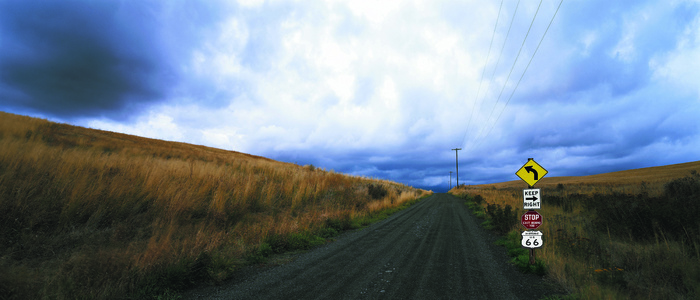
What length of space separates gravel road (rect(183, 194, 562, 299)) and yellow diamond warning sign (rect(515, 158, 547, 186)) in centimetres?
219

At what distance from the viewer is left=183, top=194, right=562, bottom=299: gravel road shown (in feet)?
14.6

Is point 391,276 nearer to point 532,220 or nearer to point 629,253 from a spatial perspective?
point 532,220

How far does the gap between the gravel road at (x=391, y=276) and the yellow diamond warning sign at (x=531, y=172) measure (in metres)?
2.19

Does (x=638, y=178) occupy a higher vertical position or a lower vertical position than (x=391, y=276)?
higher

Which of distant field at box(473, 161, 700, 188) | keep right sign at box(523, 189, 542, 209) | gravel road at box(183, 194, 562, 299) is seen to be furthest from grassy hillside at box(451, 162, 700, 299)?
distant field at box(473, 161, 700, 188)

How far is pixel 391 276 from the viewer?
5.29 metres

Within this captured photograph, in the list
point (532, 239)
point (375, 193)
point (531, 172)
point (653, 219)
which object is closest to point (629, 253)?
point (532, 239)

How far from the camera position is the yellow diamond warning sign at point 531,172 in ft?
19.6

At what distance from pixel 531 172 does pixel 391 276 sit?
4.22 meters

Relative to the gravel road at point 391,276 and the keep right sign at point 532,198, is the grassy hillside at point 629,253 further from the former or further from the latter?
the keep right sign at point 532,198

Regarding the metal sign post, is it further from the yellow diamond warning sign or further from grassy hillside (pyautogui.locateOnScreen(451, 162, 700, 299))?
grassy hillside (pyautogui.locateOnScreen(451, 162, 700, 299))

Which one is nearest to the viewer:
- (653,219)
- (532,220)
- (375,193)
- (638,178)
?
(532,220)

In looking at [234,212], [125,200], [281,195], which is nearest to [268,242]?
[234,212]

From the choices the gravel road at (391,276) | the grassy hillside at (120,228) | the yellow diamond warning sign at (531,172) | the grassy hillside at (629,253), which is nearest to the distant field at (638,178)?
the grassy hillside at (629,253)
